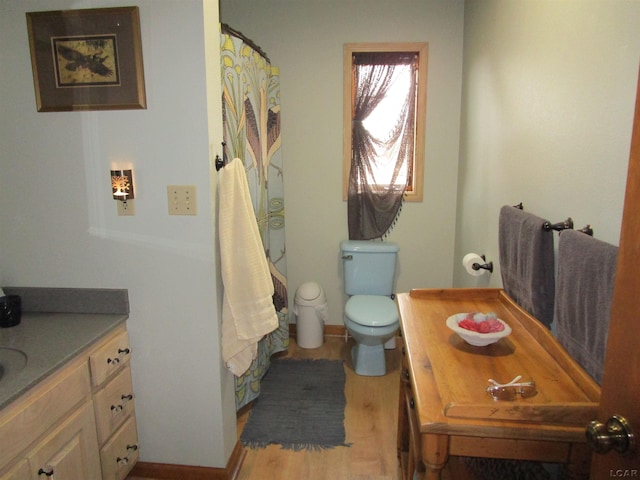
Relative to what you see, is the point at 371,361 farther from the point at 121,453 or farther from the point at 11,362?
the point at 11,362

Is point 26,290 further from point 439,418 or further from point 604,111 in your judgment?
point 604,111

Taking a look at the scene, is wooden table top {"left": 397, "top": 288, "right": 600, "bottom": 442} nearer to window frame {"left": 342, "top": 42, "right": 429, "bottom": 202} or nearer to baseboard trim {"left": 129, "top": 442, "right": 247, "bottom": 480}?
baseboard trim {"left": 129, "top": 442, "right": 247, "bottom": 480}

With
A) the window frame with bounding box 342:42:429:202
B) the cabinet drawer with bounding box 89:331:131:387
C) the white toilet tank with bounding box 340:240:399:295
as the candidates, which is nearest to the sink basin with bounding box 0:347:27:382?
the cabinet drawer with bounding box 89:331:131:387

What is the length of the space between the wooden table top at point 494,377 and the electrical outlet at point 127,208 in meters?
1.15

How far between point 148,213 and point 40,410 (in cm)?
76

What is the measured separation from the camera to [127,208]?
5.44 ft

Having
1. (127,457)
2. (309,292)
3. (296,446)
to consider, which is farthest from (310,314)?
(127,457)

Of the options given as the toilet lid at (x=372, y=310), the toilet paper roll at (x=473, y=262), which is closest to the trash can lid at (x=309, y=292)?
the toilet lid at (x=372, y=310)

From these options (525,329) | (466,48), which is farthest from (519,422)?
(466,48)

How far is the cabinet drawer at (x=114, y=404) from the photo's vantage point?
154 centimetres

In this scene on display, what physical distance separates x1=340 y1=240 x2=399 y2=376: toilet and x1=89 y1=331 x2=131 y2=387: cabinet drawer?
136 cm

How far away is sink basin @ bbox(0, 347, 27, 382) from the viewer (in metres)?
1.23

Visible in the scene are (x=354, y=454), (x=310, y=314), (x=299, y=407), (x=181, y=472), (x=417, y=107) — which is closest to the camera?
(x=181, y=472)

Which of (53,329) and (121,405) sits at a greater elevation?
(53,329)
